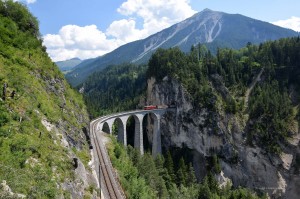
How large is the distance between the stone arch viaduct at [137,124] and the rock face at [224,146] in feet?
16.4

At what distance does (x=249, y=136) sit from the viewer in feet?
350

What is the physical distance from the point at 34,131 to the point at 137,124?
233ft

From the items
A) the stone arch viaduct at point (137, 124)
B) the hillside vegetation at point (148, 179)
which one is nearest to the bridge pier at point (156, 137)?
the stone arch viaduct at point (137, 124)

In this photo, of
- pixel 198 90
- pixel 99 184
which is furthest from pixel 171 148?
pixel 99 184

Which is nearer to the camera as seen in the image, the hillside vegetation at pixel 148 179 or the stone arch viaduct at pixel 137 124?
the hillside vegetation at pixel 148 179

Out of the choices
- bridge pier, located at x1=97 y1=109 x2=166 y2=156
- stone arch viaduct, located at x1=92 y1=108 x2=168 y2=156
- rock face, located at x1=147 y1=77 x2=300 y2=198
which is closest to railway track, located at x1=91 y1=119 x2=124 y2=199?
stone arch viaduct, located at x1=92 y1=108 x2=168 y2=156

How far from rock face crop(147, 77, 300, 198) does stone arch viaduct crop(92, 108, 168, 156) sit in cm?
501

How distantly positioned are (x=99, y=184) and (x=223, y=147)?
74.7 m

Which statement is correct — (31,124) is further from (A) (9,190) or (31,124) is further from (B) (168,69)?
(B) (168,69)

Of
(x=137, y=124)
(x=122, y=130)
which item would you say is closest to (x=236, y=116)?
(x=137, y=124)

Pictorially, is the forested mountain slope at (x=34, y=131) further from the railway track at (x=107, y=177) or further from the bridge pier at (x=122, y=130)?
the bridge pier at (x=122, y=130)

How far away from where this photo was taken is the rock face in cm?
10112

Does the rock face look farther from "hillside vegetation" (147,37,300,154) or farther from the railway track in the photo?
the railway track

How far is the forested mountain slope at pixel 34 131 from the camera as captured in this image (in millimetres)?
22109
